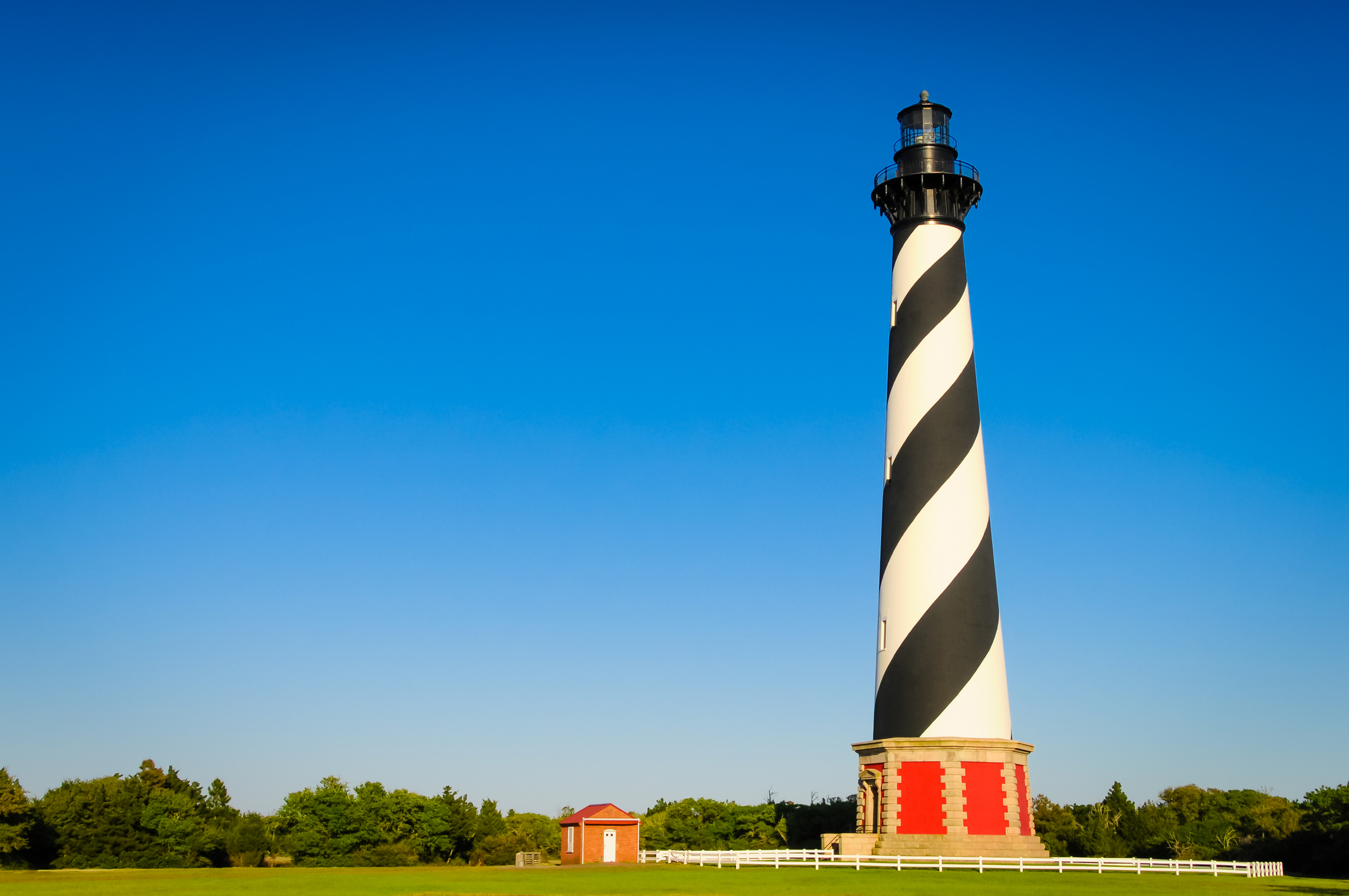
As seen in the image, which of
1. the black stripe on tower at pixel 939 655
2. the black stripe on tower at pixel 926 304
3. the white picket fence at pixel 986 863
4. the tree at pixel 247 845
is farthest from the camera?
the tree at pixel 247 845

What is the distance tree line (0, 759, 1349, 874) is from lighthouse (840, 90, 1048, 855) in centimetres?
959

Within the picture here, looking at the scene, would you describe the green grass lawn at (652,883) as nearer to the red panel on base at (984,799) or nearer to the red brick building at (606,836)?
the red panel on base at (984,799)

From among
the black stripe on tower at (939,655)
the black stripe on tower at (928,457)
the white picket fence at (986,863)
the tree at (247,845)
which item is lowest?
the tree at (247,845)

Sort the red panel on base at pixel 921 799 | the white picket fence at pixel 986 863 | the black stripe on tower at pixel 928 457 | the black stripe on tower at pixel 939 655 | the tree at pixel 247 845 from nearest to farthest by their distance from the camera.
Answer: the white picket fence at pixel 986 863 < the red panel on base at pixel 921 799 < the black stripe on tower at pixel 939 655 < the black stripe on tower at pixel 928 457 < the tree at pixel 247 845

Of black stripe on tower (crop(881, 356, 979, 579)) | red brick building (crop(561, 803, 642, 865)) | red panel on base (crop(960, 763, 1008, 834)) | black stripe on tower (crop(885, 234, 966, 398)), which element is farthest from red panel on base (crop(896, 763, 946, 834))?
black stripe on tower (crop(885, 234, 966, 398))

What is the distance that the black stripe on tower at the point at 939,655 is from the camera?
34125mm

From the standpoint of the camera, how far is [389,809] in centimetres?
5181

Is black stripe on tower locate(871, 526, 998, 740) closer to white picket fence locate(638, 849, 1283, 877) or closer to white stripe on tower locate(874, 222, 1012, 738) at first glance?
white stripe on tower locate(874, 222, 1012, 738)

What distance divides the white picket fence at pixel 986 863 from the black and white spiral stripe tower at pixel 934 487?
12.1ft

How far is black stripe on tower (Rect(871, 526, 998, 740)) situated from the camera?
3412 centimetres

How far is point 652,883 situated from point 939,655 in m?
12.0

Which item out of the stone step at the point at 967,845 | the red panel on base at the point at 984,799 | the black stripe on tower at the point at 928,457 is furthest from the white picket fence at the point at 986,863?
the black stripe on tower at the point at 928,457

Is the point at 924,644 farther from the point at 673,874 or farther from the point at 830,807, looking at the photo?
the point at 830,807

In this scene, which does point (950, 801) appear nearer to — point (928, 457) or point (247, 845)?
point (928, 457)
